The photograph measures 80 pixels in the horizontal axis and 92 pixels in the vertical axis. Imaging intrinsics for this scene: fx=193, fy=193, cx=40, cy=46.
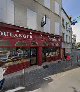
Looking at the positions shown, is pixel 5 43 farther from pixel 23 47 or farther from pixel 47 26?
pixel 47 26

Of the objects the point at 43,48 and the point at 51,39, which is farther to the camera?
the point at 51,39

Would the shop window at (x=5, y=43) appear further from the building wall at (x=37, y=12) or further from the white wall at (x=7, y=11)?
the building wall at (x=37, y=12)

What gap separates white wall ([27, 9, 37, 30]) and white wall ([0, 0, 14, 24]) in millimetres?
2964

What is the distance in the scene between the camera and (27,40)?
1928 centimetres

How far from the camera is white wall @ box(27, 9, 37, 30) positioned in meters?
19.6

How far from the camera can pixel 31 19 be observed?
66.1ft

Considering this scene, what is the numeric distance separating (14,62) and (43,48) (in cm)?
684

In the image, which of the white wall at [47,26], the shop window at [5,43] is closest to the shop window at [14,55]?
the shop window at [5,43]

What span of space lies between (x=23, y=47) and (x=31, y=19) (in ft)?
10.7

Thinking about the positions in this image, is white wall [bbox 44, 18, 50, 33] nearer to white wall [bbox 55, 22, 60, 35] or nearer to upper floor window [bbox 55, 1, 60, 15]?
white wall [bbox 55, 22, 60, 35]

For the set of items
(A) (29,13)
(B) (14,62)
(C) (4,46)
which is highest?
(A) (29,13)

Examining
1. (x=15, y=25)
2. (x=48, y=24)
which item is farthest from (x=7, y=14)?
(x=48, y=24)

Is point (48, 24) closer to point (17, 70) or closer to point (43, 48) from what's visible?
point (43, 48)

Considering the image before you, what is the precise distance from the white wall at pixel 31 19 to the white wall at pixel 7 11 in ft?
9.72
